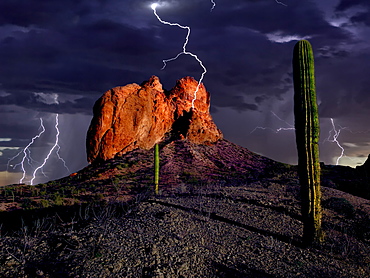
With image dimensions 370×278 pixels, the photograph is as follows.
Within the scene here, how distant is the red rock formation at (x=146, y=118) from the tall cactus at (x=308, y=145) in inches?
1620

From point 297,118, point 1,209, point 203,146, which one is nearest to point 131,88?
point 203,146

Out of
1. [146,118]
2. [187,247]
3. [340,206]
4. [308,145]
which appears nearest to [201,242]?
[187,247]

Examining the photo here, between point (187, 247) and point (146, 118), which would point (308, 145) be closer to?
point (187, 247)

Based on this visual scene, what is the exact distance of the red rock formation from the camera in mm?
48969

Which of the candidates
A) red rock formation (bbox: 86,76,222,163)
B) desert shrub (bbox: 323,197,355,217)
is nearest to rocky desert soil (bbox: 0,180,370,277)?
desert shrub (bbox: 323,197,355,217)

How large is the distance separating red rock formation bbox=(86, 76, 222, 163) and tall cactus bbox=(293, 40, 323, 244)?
4116 cm

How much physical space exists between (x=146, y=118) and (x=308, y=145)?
45.7 meters

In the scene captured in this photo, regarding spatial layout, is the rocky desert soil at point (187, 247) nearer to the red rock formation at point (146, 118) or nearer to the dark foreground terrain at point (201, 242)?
the dark foreground terrain at point (201, 242)

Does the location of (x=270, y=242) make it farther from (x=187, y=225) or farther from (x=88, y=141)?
(x=88, y=141)

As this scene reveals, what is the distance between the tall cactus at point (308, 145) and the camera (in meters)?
9.49

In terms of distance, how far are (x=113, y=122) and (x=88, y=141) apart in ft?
15.2

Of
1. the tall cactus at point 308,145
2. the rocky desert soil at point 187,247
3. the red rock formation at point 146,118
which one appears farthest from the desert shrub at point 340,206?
the red rock formation at point 146,118

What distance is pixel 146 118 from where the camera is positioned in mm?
53938

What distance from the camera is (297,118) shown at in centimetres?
970
